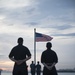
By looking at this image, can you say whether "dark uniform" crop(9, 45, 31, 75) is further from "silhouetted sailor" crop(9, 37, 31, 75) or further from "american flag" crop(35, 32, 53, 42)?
"american flag" crop(35, 32, 53, 42)

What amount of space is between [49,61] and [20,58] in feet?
3.68

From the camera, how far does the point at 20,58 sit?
8.64m

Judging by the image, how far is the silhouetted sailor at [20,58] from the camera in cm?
861

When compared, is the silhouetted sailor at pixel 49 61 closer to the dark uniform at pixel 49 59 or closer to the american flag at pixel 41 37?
the dark uniform at pixel 49 59

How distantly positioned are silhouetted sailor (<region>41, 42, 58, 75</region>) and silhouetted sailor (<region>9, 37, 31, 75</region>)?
0.75m

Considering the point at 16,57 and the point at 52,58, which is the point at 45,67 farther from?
the point at 16,57

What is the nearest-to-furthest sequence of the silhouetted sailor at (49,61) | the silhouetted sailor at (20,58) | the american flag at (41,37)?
the silhouetted sailor at (20,58) < the silhouetted sailor at (49,61) < the american flag at (41,37)

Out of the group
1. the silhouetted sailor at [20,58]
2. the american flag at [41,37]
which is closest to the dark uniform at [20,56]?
the silhouetted sailor at [20,58]

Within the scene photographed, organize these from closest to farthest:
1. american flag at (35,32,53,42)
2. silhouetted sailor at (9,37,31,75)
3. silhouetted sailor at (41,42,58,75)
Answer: silhouetted sailor at (9,37,31,75) → silhouetted sailor at (41,42,58,75) → american flag at (35,32,53,42)

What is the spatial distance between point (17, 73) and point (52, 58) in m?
1.32

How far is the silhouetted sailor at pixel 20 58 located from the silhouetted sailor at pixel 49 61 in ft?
2.47

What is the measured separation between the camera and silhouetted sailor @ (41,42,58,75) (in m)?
9.21

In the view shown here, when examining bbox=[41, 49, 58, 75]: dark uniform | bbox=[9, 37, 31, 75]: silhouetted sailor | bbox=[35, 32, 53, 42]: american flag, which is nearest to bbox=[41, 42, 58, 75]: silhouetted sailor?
bbox=[41, 49, 58, 75]: dark uniform

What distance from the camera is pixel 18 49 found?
873 cm
